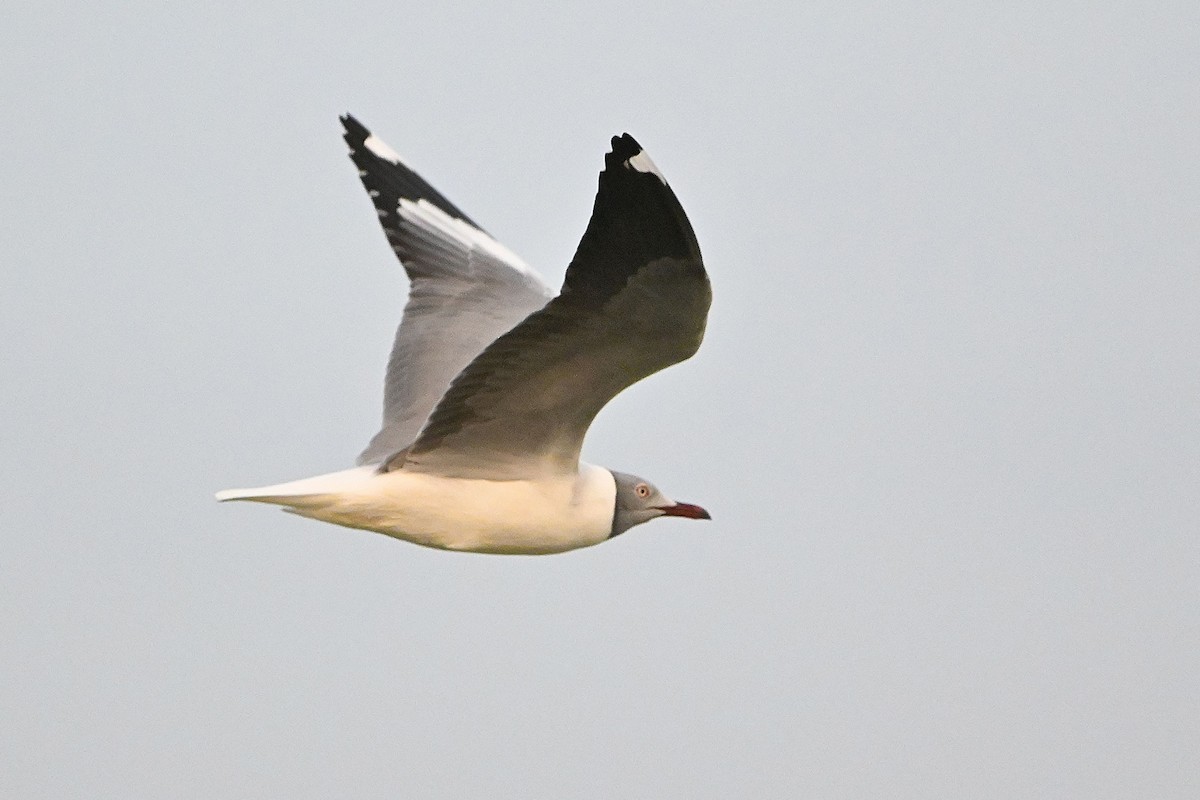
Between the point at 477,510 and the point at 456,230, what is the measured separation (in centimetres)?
207

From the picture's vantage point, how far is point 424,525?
272 inches

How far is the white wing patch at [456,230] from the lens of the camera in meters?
8.52

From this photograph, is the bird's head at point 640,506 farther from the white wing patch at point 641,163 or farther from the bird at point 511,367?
the white wing patch at point 641,163

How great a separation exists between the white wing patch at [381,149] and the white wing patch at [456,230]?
33 cm

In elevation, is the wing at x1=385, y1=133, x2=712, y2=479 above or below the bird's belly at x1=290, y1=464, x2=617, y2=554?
above

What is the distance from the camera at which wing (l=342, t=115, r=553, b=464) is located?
7883 millimetres

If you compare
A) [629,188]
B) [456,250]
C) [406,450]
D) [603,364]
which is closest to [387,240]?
[456,250]

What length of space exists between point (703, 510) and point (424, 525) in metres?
1.21

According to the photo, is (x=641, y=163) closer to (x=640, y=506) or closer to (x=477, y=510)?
(x=477, y=510)

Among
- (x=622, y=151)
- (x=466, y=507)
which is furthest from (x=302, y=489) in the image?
(x=622, y=151)

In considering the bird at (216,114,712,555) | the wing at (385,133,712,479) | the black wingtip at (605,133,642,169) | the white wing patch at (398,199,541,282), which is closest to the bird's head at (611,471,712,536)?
the bird at (216,114,712,555)

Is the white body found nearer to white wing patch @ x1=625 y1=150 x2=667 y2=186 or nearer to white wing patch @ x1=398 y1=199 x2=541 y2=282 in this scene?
white wing patch @ x1=398 y1=199 x2=541 y2=282

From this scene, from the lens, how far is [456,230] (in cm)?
862

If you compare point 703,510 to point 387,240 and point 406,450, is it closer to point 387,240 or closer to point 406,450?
point 406,450
